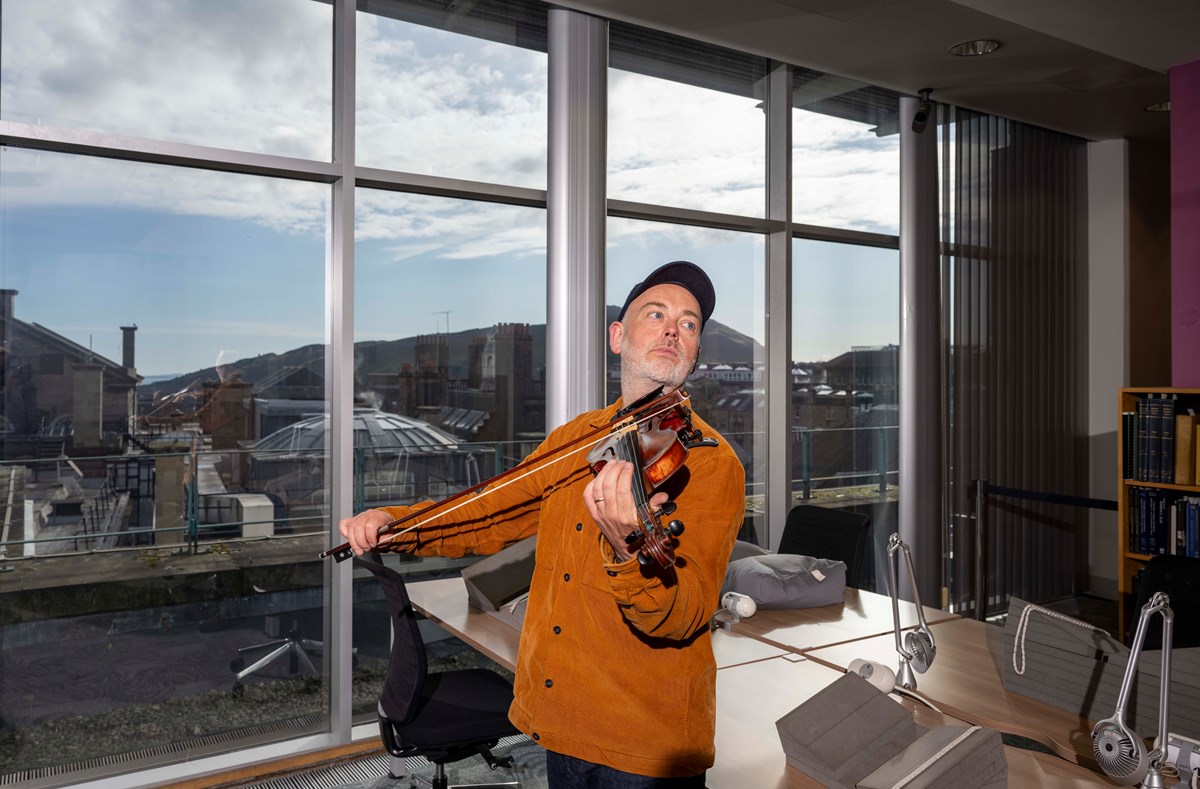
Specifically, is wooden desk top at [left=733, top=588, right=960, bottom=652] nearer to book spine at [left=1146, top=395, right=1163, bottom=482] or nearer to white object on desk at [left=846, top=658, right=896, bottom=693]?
white object on desk at [left=846, top=658, right=896, bottom=693]

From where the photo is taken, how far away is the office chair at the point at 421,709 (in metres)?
2.66

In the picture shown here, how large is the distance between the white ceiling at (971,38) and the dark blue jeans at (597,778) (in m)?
3.12

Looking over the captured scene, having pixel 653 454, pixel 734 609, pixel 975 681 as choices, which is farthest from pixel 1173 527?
pixel 653 454

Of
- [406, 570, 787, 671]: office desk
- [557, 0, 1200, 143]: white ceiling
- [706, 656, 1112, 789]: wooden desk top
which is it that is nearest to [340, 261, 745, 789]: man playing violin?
[706, 656, 1112, 789]: wooden desk top

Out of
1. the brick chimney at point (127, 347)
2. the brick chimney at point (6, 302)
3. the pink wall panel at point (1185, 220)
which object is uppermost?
the pink wall panel at point (1185, 220)

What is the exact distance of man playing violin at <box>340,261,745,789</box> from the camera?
4.39 feet

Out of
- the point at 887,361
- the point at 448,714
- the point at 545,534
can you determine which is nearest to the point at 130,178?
the point at 448,714

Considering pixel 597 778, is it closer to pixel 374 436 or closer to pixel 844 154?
pixel 374 436

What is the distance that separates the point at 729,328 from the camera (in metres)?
4.71

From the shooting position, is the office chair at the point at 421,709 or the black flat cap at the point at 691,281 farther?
the office chair at the point at 421,709

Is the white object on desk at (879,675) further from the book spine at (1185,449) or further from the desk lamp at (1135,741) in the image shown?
the book spine at (1185,449)

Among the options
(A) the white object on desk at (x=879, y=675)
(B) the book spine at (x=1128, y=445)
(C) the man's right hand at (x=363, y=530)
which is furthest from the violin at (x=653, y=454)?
(B) the book spine at (x=1128, y=445)

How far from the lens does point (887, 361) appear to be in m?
5.25

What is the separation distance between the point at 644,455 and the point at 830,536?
2410 mm
